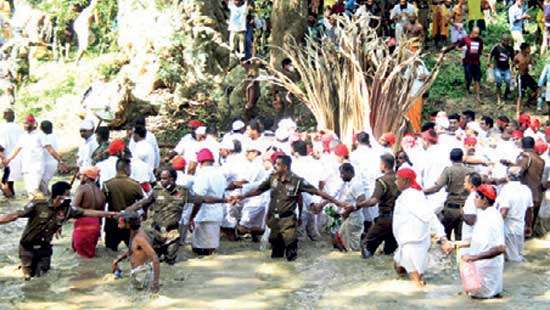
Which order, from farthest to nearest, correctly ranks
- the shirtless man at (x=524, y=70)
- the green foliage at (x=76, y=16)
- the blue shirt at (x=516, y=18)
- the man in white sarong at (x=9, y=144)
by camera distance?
1. the green foliage at (x=76, y=16)
2. the blue shirt at (x=516, y=18)
3. the shirtless man at (x=524, y=70)
4. the man in white sarong at (x=9, y=144)

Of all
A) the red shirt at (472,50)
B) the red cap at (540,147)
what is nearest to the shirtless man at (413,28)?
the red shirt at (472,50)

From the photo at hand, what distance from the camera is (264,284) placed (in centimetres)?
991

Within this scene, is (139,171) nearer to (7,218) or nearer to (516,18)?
(7,218)

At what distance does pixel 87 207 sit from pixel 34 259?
2.85 ft

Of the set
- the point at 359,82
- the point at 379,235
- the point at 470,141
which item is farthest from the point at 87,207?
the point at 359,82

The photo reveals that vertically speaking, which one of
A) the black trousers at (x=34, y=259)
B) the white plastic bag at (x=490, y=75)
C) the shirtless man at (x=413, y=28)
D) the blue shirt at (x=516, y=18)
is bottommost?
the black trousers at (x=34, y=259)

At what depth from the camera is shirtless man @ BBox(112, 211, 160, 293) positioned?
9.22 meters

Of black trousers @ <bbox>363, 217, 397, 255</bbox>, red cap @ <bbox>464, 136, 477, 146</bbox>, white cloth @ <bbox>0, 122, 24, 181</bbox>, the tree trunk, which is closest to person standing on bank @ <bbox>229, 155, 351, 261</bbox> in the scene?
black trousers @ <bbox>363, 217, 397, 255</bbox>

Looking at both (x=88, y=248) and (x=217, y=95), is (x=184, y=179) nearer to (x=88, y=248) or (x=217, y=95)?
(x=88, y=248)

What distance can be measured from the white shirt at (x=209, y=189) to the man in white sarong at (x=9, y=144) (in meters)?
4.27

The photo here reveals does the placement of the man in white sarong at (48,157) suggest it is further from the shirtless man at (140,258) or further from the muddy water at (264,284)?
the shirtless man at (140,258)

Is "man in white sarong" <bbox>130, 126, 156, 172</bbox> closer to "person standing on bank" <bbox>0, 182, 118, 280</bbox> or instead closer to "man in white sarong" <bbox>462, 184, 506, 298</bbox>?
"person standing on bank" <bbox>0, 182, 118, 280</bbox>

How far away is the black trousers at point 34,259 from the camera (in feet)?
32.1

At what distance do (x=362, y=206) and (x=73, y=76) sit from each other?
38.0ft
